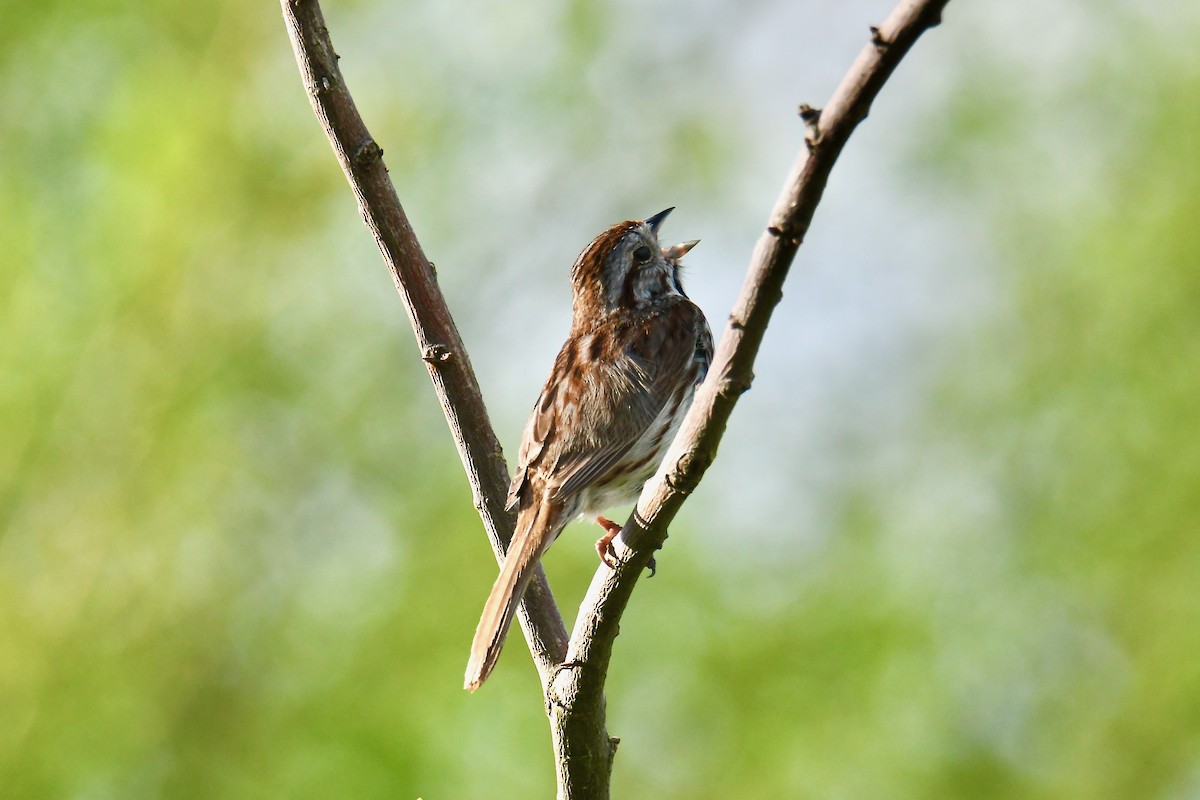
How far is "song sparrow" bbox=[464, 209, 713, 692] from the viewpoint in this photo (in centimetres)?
420

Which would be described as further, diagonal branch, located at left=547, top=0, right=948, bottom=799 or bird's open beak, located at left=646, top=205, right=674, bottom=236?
bird's open beak, located at left=646, top=205, right=674, bottom=236

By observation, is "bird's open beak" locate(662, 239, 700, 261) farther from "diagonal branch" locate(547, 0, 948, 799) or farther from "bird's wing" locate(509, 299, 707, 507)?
"diagonal branch" locate(547, 0, 948, 799)

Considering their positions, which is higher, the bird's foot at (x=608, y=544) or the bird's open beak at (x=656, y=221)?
the bird's open beak at (x=656, y=221)

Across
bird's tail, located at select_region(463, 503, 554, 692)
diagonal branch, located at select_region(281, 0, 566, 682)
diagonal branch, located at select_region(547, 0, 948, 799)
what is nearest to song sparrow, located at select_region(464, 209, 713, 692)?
bird's tail, located at select_region(463, 503, 554, 692)

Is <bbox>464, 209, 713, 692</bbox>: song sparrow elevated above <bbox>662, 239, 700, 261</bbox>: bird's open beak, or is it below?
below

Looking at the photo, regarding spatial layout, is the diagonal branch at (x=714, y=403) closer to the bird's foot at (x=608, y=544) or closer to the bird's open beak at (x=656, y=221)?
the bird's foot at (x=608, y=544)

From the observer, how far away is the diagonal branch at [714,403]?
2508mm

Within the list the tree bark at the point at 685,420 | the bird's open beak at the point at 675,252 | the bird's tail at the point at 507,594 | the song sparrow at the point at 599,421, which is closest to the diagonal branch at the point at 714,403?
the tree bark at the point at 685,420

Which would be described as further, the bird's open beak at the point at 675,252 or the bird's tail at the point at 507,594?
the bird's open beak at the point at 675,252

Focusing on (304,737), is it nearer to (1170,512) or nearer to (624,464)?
(624,464)

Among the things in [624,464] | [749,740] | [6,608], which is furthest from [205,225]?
[624,464]

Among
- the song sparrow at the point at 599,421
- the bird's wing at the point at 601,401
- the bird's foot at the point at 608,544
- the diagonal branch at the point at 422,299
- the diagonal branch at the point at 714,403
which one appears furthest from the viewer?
the bird's wing at the point at 601,401

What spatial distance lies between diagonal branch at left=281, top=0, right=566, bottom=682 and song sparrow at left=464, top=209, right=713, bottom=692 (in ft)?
0.42

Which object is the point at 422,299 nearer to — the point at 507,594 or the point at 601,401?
the point at 601,401
